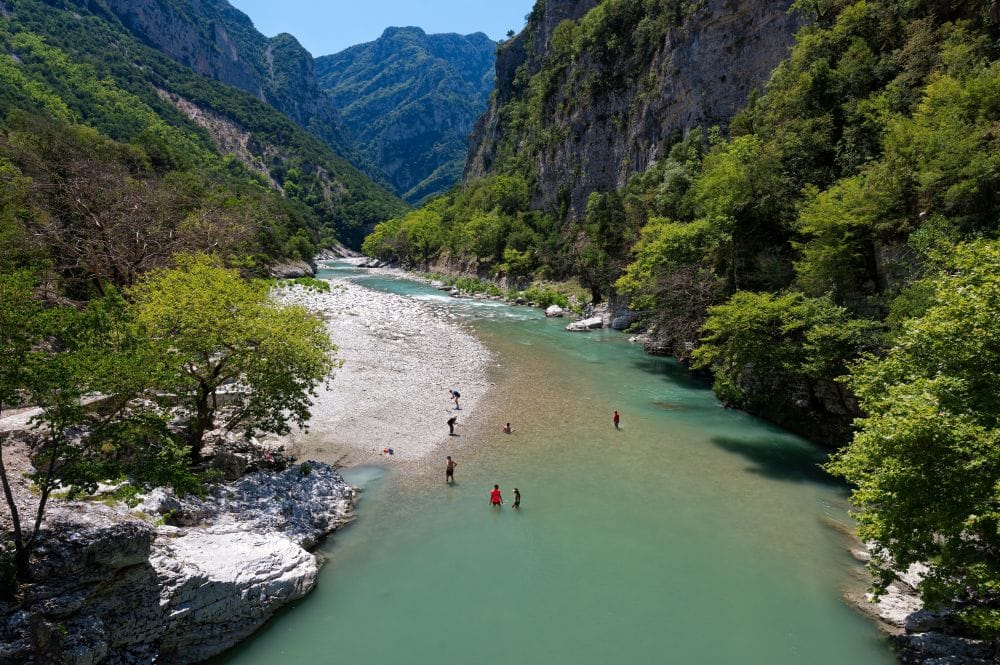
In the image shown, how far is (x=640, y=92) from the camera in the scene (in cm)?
6103

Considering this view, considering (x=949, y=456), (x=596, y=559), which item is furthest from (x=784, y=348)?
(x=596, y=559)

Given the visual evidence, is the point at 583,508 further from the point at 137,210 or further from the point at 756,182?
the point at 137,210

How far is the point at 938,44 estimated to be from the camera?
906 inches

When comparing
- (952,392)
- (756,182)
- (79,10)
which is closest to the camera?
(952,392)

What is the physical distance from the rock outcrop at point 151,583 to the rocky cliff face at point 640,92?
2049 inches

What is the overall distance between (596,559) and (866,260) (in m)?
17.5

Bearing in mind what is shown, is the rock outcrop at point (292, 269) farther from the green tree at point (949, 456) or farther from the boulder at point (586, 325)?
the green tree at point (949, 456)

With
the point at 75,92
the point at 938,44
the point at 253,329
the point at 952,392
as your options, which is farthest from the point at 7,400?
the point at 75,92

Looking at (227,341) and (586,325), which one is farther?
(586,325)

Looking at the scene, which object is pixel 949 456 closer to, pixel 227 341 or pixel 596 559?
pixel 596 559

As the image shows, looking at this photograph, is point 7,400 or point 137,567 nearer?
point 7,400

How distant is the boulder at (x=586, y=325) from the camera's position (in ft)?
153

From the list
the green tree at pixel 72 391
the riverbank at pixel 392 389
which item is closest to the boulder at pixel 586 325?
the riverbank at pixel 392 389

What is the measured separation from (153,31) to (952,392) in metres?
234
